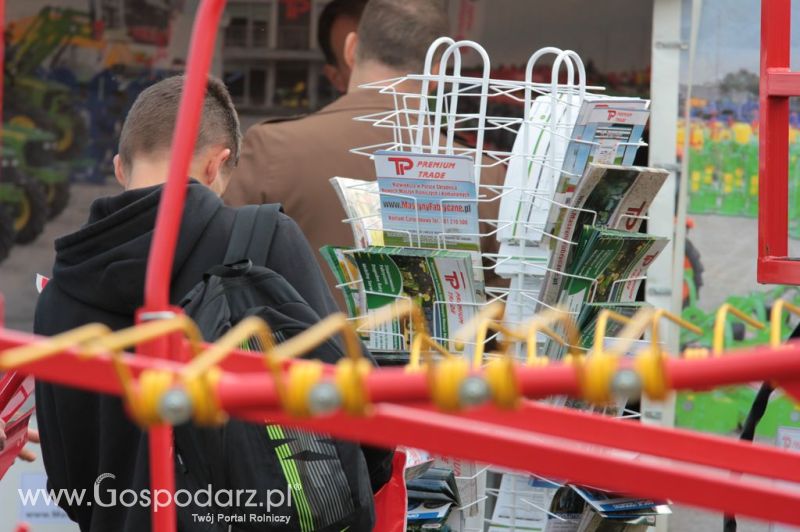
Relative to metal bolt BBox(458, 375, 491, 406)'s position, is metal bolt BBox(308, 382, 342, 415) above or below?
below

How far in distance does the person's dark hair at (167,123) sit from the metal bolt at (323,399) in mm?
1206

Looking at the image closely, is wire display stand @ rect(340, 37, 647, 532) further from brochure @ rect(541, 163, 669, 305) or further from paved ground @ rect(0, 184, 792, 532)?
paved ground @ rect(0, 184, 792, 532)

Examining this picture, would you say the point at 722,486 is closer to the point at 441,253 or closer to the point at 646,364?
the point at 646,364

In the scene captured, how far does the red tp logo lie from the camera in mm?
2016

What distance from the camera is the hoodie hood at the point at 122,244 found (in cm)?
182

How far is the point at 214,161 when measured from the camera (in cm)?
207

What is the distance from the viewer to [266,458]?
166cm

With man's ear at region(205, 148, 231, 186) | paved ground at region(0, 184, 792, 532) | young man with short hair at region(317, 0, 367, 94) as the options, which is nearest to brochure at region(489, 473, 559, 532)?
man's ear at region(205, 148, 231, 186)

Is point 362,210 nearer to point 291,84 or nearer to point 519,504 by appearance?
point 519,504

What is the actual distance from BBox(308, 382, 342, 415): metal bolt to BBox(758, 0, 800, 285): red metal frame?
124 cm

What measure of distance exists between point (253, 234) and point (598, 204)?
582 millimetres

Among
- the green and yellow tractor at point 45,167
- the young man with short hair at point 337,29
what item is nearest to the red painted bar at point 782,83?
the young man with short hair at point 337,29

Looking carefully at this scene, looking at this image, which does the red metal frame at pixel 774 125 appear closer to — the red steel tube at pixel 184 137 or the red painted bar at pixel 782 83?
the red painted bar at pixel 782 83

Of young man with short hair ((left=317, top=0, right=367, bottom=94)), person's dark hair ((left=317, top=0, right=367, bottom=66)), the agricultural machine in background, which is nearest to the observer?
young man with short hair ((left=317, top=0, right=367, bottom=94))
